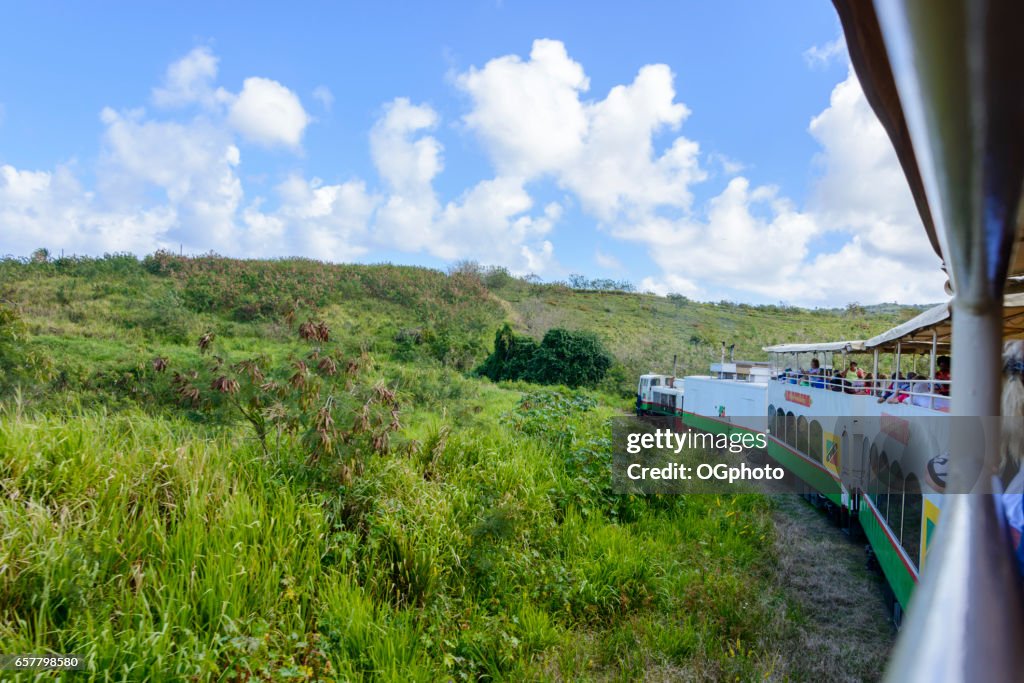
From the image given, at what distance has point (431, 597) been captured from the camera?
446cm

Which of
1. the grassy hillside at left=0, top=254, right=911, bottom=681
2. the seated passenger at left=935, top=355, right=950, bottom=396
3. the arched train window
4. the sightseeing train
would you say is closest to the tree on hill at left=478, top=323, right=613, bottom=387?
the sightseeing train

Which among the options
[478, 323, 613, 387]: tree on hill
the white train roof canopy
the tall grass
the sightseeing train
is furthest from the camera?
[478, 323, 613, 387]: tree on hill

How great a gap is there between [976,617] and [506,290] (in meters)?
39.2

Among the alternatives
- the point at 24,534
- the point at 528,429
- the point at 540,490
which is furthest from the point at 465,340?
the point at 24,534

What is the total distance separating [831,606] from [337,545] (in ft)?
15.2

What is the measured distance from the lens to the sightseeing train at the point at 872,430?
11.9 feet

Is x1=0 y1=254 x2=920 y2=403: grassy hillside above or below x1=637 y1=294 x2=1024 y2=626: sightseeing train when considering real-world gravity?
above

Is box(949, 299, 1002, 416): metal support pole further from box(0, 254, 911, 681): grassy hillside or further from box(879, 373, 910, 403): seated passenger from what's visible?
box(879, 373, 910, 403): seated passenger

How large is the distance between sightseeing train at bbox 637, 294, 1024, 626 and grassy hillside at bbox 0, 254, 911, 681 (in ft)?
3.64

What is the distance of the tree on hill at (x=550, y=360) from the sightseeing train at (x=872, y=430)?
7775 millimetres

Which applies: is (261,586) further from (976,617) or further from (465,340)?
(465,340)

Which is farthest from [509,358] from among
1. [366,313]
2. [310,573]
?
[310,573]

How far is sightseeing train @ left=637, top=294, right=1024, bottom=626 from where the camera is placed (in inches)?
142

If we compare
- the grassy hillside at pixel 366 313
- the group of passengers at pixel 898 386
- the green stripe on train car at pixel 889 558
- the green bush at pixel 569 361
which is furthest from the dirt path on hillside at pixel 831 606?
the green bush at pixel 569 361
